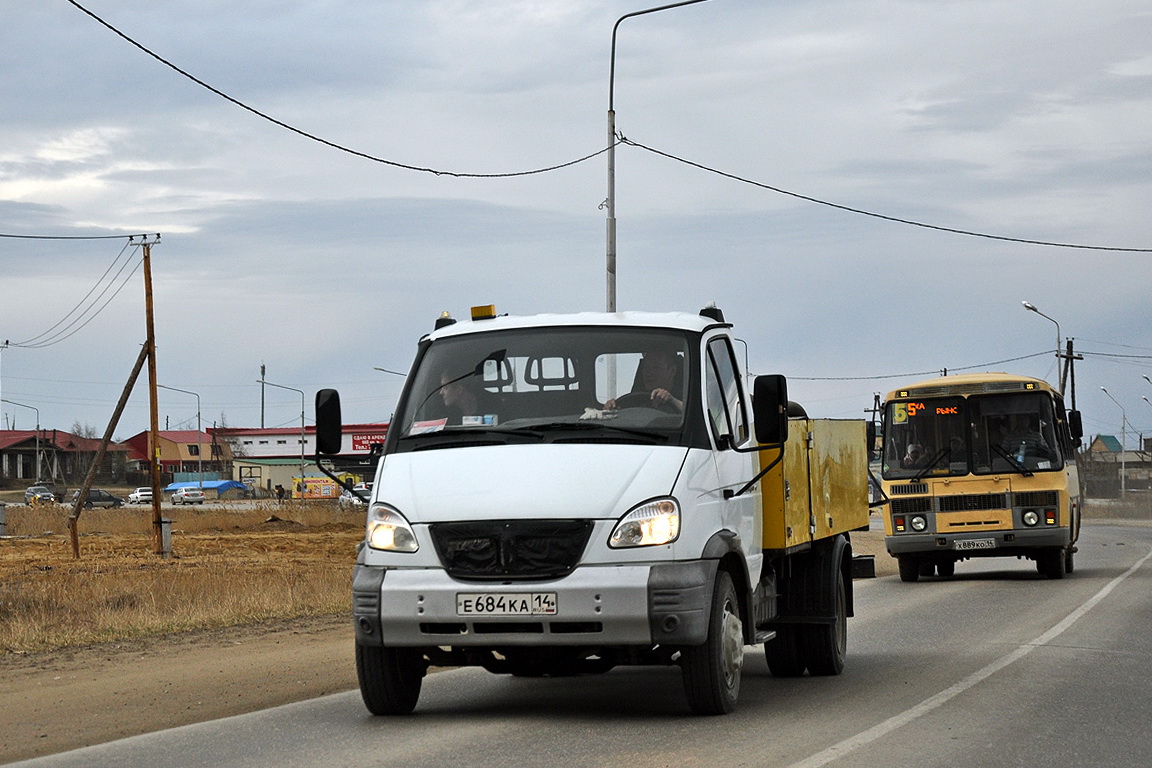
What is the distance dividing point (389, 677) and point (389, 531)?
941 mm

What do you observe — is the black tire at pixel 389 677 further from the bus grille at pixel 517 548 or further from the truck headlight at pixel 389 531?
the bus grille at pixel 517 548

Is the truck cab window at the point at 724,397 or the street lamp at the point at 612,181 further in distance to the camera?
the street lamp at the point at 612,181

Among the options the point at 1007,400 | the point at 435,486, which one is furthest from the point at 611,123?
the point at 435,486

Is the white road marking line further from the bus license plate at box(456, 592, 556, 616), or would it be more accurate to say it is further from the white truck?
the bus license plate at box(456, 592, 556, 616)

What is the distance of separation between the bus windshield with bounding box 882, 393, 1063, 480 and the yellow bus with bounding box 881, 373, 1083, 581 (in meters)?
0.01

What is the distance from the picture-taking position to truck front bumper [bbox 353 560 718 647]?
7.84 meters

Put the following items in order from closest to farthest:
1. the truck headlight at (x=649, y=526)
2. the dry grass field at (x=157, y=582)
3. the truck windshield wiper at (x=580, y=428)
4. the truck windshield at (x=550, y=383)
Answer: the truck headlight at (x=649, y=526) → the truck windshield wiper at (x=580, y=428) → the truck windshield at (x=550, y=383) → the dry grass field at (x=157, y=582)

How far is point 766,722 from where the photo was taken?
335 inches

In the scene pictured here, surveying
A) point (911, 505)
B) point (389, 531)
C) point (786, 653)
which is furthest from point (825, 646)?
point (911, 505)

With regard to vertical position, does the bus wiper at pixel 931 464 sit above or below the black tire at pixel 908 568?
above

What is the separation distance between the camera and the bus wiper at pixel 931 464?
899 inches

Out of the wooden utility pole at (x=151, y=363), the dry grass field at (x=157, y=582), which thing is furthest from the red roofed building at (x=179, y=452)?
the wooden utility pole at (x=151, y=363)

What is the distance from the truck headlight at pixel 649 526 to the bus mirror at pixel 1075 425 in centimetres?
1671

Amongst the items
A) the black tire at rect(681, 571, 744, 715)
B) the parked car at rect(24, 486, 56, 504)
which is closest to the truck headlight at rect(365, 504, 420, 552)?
the black tire at rect(681, 571, 744, 715)
